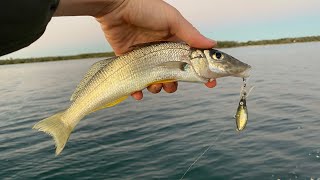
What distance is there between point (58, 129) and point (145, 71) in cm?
131

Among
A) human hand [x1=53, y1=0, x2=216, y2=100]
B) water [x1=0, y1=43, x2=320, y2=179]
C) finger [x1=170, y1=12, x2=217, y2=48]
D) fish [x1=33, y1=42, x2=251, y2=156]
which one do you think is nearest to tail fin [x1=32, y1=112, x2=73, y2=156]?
fish [x1=33, y1=42, x2=251, y2=156]

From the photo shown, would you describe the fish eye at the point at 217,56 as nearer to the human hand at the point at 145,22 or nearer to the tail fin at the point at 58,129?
the human hand at the point at 145,22

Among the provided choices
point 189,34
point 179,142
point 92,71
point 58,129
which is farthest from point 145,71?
point 179,142

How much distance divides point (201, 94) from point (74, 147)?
16.4m

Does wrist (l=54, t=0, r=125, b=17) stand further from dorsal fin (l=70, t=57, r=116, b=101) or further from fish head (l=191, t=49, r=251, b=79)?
fish head (l=191, t=49, r=251, b=79)

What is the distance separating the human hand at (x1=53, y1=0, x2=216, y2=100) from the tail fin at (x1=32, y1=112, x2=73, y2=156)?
4.17 ft

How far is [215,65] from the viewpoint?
500cm

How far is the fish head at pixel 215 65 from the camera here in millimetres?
4949

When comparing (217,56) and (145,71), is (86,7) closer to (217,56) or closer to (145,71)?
(145,71)

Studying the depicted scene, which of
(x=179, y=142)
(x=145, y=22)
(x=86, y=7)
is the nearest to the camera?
(x=86, y=7)

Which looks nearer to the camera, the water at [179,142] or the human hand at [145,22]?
the human hand at [145,22]

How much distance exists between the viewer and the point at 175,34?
18.8ft

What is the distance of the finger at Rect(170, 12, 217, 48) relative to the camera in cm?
519

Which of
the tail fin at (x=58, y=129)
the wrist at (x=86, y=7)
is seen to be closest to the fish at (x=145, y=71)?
the tail fin at (x=58, y=129)
